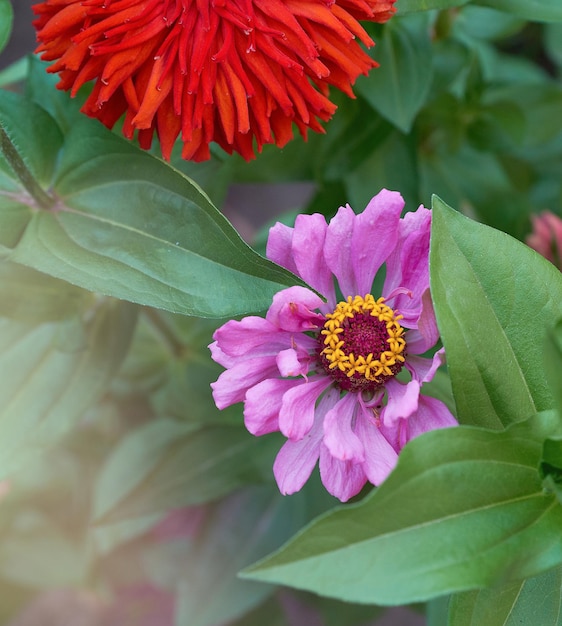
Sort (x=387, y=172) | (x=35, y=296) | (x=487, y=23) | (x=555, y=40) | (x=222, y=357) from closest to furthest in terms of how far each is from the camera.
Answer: (x=222, y=357), (x=35, y=296), (x=387, y=172), (x=487, y=23), (x=555, y=40)

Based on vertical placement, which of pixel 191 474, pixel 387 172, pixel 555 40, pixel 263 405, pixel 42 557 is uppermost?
pixel 263 405

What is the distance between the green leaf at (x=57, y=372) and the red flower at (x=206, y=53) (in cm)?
26

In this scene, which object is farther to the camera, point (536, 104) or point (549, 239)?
point (536, 104)

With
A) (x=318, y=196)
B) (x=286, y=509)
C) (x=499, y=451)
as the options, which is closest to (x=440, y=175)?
(x=318, y=196)

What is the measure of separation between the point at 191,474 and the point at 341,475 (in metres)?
0.48

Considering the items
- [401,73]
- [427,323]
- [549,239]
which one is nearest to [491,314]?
[427,323]

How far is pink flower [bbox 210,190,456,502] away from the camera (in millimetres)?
445

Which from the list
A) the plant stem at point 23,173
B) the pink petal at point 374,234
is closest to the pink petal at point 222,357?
the pink petal at point 374,234

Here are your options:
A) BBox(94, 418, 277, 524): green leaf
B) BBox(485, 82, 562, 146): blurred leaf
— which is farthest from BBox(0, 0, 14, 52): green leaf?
BBox(485, 82, 562, 146): blurred leaf

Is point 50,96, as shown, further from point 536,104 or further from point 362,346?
point 536,104

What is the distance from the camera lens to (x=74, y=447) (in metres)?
1.16

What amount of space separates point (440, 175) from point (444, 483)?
2.15ft

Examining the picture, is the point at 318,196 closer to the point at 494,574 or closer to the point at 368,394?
the point at 368,394

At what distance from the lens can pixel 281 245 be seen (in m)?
0.51
